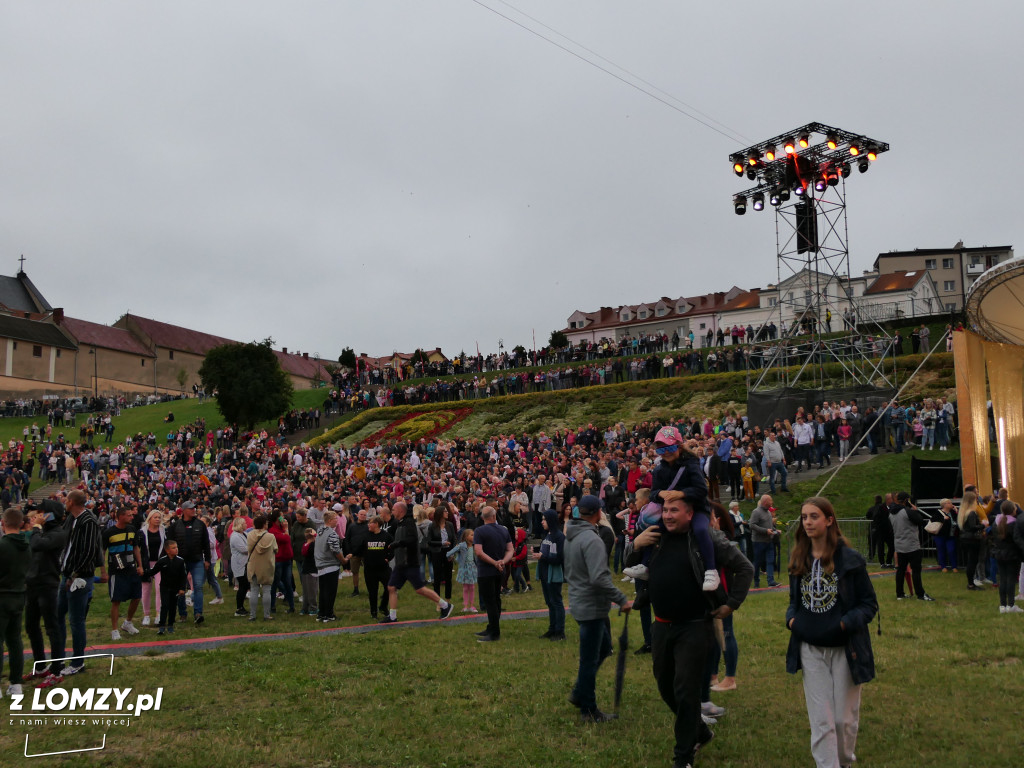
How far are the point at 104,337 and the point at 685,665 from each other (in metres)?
87.8

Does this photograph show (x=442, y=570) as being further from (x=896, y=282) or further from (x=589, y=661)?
(x=896, y=282)

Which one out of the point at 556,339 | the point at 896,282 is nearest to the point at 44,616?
the point at 896,282

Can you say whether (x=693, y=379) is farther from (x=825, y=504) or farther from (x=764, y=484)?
(x=825, y=504)

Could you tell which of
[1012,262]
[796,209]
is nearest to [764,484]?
[1012,262]

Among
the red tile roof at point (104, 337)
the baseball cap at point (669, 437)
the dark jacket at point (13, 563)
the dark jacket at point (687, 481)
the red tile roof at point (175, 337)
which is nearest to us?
the dark jacket at point (687, 481)

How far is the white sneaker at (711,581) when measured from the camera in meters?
5.00

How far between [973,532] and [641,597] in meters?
8.88

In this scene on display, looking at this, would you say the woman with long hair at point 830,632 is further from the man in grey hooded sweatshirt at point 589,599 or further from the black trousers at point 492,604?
the black trousers at point 492,604

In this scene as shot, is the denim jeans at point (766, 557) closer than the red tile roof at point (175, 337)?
Yes

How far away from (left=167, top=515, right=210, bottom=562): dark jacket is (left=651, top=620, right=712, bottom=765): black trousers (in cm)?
835

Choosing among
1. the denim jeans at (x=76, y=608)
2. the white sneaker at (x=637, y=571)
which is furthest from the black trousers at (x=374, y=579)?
the white sneaker at (x=637, y=571)

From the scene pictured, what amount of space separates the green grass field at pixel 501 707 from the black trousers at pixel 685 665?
0.36m

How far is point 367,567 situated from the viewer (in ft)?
38.7

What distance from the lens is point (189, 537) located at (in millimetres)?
11719
